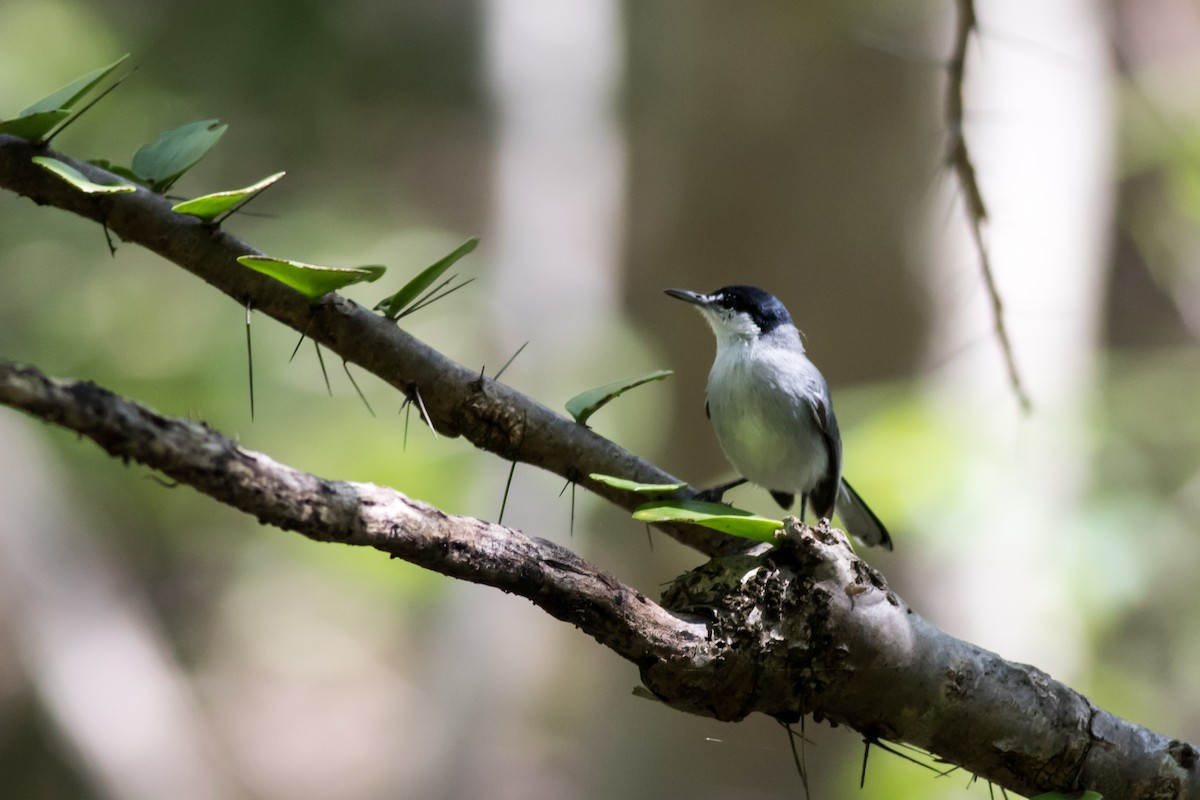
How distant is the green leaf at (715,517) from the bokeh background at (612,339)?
2.74 meters

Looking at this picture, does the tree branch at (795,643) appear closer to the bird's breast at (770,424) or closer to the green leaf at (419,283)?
the green leaf at (419,283)

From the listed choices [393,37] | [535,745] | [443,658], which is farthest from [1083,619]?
[393,37]

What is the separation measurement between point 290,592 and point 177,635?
1.50m

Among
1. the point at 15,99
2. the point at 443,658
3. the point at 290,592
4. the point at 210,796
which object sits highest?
the point at 15,99

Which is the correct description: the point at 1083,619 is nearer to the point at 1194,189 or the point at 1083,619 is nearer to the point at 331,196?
the point at 1194,189

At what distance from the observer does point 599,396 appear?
248cm

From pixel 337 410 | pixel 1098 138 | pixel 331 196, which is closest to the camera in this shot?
pixel 1098 138

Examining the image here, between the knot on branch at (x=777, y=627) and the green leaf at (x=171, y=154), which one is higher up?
the green leaf at (x=171, y=154)

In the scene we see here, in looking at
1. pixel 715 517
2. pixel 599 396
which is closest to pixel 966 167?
pixel 599 396

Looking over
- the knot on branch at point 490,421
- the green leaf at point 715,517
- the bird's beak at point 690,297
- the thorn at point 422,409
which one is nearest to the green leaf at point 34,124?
the thorn at point 422,409

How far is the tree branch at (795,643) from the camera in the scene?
166 centimetres

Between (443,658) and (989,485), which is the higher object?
(989,485)

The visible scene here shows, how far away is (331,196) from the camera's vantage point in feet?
37.2

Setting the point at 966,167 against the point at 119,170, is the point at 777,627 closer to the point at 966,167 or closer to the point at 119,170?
the point at 966,167
